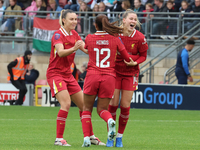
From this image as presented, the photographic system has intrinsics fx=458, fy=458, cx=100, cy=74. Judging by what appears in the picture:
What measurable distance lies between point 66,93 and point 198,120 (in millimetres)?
6108

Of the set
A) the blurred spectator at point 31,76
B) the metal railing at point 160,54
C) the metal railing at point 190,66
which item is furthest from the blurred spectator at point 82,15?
the metal railing at point 190,66

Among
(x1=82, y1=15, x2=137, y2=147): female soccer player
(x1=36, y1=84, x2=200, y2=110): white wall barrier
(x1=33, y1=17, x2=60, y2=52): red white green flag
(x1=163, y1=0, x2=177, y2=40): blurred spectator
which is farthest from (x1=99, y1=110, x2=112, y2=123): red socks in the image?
(x1=33, y1=17, x2=60, y2=52): red white green flag

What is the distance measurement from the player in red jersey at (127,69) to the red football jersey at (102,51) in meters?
0.54

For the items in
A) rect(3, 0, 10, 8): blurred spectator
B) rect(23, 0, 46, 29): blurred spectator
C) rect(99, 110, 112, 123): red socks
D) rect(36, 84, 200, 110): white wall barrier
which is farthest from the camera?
rect(3, 0, 10, 8): blurred spectator

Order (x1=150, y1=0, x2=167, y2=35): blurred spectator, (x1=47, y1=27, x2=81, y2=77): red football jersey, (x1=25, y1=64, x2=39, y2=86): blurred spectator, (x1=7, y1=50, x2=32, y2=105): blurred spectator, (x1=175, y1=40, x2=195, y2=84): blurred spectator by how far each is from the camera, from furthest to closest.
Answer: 1. (x1=25, y1=64, x2=39, y2=86): blurred spectator
2. (x1=150, y1=0, x2=167, y2=35): blurred spectator
3. (x1=7, y1=50, x2=32, y2=105): blurred spectator
4. (x1=175, y1=40, x2=195, y2=84): blurred spectator
5. (x1=47, y1=27, x2=81, y2=77): red football jersey

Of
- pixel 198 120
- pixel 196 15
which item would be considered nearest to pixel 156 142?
pixel 198 120

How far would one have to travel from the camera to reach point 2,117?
12438 mm

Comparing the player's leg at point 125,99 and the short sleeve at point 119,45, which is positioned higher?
the short sleeve at point 119,45

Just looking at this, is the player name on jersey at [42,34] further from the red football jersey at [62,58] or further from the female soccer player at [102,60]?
the female soccer player at [102,60]

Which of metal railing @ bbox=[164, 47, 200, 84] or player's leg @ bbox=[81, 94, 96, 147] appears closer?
player's leg @ bbox=[81, 94, 96, 147]

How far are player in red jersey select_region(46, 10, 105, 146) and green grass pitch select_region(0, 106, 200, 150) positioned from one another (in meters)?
0.51

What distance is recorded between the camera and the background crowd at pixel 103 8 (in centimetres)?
1778

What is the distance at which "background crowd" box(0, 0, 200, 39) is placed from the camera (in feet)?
58.3

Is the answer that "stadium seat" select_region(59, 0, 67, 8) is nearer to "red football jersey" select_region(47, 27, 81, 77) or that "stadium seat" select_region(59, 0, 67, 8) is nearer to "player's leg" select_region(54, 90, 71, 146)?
"red football jersey" select_region(47, 27, 81, 77)
